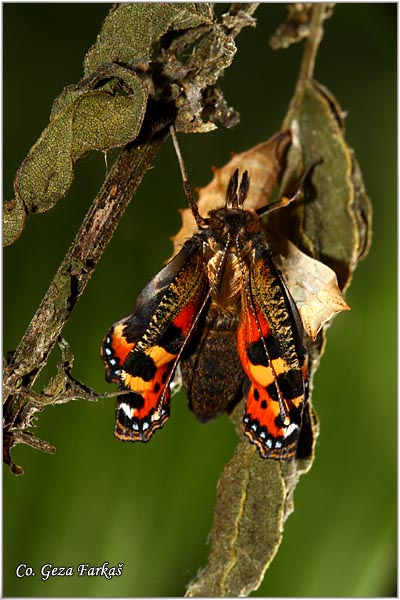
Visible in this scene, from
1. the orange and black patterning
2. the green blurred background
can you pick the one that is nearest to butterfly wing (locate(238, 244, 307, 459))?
the orange and black patterning

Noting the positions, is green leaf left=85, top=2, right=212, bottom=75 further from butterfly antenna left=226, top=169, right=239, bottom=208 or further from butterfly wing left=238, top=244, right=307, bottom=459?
butterfly wing left=238, top=244, right=307, bottom=459

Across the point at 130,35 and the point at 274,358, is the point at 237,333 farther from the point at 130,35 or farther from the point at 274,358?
the point at 130,35

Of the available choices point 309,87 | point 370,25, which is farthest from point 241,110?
point 370,25

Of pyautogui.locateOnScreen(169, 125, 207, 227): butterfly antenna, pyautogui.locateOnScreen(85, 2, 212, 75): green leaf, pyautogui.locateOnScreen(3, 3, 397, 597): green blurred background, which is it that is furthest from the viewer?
pyautogui.locateOnScreen(3, 3, 397, 597): green blurred background

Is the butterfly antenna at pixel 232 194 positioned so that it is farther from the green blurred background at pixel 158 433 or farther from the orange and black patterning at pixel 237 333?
the green blurred background at pixel 158 433

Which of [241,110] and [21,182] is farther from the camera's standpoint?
[241,110]

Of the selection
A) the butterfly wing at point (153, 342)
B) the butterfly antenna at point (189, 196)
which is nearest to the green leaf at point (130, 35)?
the butterfly antenna at point (189, 196)

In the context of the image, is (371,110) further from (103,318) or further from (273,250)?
(103,318)
